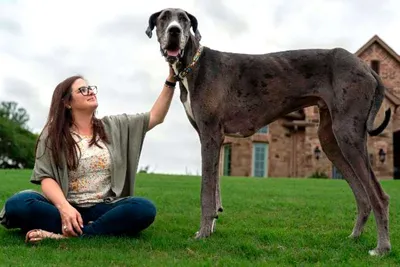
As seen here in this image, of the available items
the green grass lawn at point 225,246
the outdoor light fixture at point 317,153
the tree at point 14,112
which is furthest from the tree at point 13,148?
the green grass lawn at point 225,246

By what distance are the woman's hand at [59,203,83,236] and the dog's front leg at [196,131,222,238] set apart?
1209 mm

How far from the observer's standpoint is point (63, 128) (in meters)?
5.48

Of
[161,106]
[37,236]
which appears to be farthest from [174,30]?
[37,236]

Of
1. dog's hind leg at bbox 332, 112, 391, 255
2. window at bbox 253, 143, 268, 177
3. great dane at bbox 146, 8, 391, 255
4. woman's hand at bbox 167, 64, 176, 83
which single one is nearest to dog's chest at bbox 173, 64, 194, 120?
great dane at bbox 146, 8, 391, 255

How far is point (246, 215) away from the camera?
747 cm

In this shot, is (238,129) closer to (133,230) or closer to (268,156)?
(133,230)

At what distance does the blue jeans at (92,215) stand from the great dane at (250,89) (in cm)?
67

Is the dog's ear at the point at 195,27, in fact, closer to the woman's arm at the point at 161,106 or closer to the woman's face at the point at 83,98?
the woman's arm at the point at 161,106

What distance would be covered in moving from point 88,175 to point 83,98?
2.70 ft

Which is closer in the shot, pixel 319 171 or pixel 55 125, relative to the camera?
pixel 55 125

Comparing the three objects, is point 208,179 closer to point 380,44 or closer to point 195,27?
point 195,27

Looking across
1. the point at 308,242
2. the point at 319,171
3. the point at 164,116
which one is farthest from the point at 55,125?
the point at 319,171

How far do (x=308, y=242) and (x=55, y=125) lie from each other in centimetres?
289

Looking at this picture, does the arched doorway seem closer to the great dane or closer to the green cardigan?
the great dane
